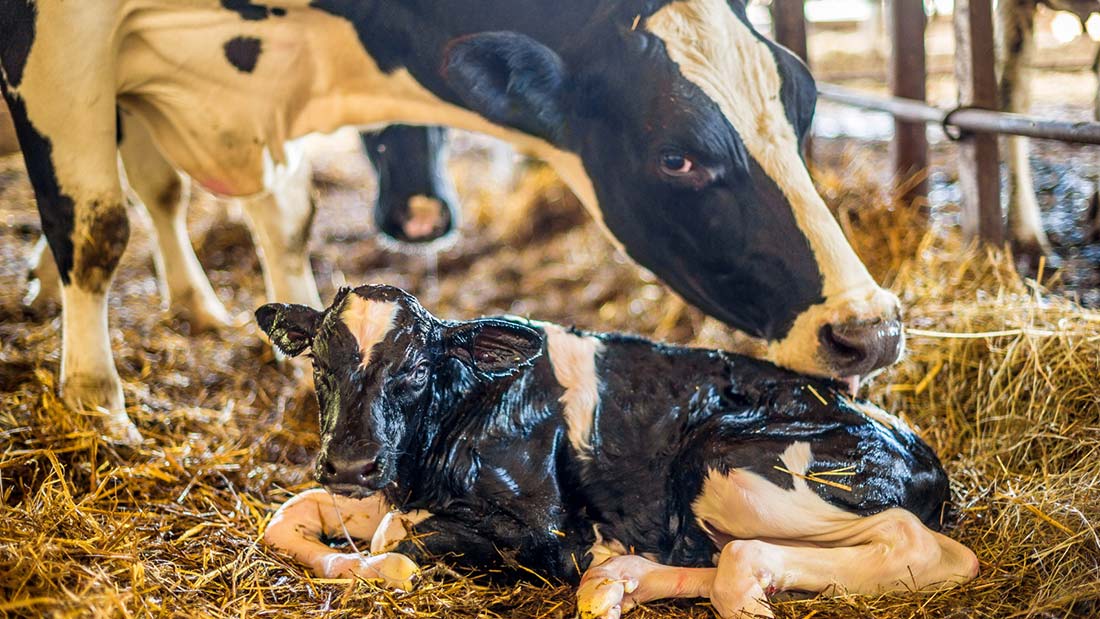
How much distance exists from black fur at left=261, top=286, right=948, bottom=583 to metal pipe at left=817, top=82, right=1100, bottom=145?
61.1 inches

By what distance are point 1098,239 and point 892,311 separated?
249cm

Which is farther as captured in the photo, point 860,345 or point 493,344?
point 860,345

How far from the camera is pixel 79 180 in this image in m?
3.56

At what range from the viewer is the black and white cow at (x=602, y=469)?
2.63m

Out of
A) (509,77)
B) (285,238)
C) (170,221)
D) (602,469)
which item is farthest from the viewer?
(170,221)

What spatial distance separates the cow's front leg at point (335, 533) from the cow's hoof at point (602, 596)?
441mm

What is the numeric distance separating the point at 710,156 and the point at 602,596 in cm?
140

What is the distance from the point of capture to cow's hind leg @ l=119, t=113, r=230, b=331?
5008 mm

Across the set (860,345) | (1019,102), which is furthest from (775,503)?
(1019,102)

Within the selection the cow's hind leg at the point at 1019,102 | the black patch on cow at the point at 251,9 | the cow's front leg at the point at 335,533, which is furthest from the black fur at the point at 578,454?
the cow's hind leg at the point at 1019,102

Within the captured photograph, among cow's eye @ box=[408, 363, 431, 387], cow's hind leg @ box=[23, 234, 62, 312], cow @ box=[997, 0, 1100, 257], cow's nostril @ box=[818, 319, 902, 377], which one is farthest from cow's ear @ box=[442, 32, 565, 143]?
cow's hind leg @ box=[23, 234, 62, 312]

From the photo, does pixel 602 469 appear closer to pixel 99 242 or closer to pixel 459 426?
pixel 459 426

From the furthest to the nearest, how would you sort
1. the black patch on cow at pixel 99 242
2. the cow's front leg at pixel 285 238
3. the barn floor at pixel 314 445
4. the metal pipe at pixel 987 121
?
the cow's front leg at pixel 285 238
the metal pipe at pixel 987 121
the black patch on cow at pixel 99 242
the barn floor at pixel 314 445

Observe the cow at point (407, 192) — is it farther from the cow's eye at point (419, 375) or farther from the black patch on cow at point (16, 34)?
the cow's eye at point (419, 375)
